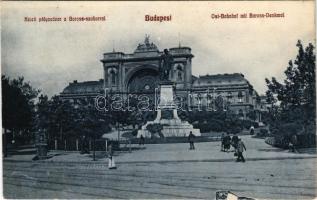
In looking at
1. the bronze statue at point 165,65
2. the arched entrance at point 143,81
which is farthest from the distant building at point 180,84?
the bronze statue at point 165,65

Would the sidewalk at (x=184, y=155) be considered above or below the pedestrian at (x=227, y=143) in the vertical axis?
below

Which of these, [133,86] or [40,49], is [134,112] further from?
[40,49]

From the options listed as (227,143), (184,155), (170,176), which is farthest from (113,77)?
(170,176)

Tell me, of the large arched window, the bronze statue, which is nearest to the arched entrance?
the bronze statue

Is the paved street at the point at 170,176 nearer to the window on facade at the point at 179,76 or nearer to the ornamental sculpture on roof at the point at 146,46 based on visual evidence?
the ornamental sculpture on roof at the point at 146,46

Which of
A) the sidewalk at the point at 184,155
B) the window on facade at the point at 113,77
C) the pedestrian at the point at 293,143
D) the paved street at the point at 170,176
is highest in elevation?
the window on facade at the point at 113,77

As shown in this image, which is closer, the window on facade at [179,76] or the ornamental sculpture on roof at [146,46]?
the ornamental sculpture on roof at [146,46]

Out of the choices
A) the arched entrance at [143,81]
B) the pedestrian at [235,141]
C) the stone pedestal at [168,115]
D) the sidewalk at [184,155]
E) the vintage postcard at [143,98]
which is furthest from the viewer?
the stone pedestal at [168,115]
